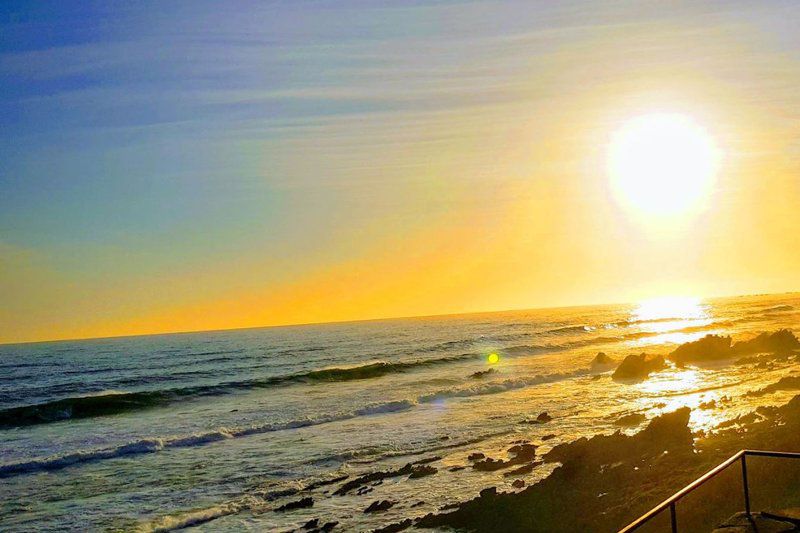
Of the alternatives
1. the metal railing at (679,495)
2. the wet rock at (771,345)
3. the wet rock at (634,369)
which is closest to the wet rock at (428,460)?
the metal railing at (679,495)

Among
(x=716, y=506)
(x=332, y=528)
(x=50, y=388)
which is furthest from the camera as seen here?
(x=50, y=388)

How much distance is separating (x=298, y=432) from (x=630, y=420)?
13525mm

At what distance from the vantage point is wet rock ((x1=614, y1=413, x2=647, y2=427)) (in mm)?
23219

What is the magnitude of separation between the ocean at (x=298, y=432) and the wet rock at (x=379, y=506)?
0.58 ft

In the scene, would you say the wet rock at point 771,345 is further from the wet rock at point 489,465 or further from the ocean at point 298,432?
the wet rock at point 489,465

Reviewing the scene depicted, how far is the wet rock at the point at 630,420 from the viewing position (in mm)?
23219

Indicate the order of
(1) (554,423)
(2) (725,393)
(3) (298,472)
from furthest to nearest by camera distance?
(2) (725,393) < (1) (554,423) < (3) (298,472)

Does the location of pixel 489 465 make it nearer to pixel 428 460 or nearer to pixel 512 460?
pixel 512 460

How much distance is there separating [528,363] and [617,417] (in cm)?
3035

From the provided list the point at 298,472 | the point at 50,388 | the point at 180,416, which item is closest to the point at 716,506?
the point at 298,472

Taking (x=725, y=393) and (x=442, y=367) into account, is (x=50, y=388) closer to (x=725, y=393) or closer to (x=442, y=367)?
(x=442, y=367)

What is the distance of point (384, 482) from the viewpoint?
17859 millimetres

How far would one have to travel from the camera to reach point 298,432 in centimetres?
2753

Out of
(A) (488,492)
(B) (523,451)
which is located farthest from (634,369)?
(A) (488,492)
